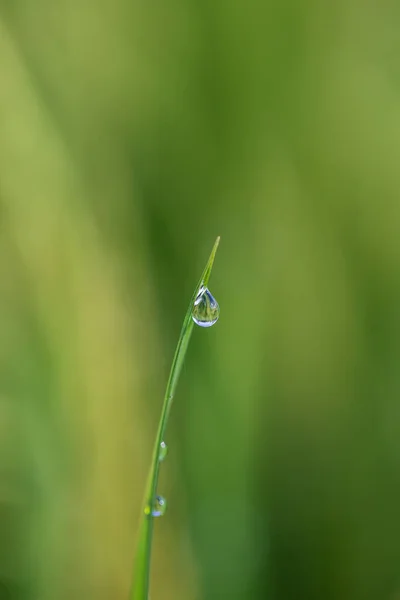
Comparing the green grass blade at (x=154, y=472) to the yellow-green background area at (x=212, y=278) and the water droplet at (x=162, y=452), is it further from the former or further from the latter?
the yellow-green background area at (x=212, y=278)

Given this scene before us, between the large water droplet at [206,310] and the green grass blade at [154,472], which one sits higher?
the large water droplet at [206,310]

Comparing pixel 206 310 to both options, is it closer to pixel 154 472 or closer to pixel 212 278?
pixel 154 472

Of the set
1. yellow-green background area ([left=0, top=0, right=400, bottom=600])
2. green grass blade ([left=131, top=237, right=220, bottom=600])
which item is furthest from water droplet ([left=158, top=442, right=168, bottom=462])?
yellow-green background area ([left=0, top=0, right=400, bottom=600])

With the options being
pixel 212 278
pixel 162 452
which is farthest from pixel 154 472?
pixel 212 278

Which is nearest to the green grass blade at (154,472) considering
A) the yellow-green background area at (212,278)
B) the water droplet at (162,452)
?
the water droplet at (162,452)

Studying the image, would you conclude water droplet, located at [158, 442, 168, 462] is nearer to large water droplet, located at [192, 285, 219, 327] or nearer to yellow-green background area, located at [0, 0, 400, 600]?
large water droplet, located at [192, 285, 219, 327]
